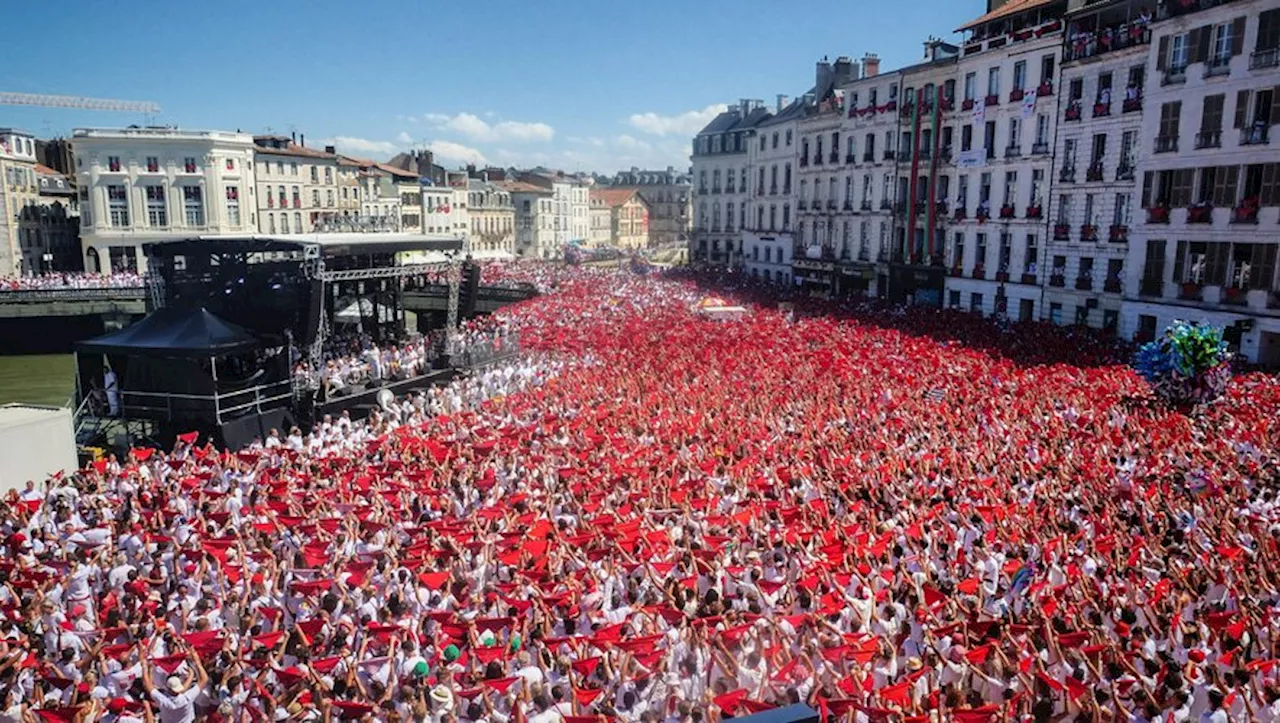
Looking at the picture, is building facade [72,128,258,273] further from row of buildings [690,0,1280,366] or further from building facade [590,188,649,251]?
building facade [590,188,649,251]

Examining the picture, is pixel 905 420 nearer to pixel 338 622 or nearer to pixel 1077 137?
pixel 338 622

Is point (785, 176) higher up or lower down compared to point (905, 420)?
higher up

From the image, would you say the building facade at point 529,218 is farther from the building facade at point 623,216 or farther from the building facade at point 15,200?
the building facade at point 15,200

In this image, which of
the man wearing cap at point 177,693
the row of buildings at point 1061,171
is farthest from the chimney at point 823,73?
the man wearing cap at point 177,693

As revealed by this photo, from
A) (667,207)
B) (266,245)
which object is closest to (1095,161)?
(266,245)

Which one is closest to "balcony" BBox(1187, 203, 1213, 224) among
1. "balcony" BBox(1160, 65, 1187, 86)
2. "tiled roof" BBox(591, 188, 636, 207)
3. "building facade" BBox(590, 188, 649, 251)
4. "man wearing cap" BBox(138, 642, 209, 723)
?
"balcony" BBox(1160, 65, 1187, 86)

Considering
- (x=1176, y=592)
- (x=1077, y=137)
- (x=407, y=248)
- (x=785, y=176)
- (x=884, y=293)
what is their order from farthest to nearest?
(x=785, y=176)
(x=884, y=293)
(x=1077, y=137)
(x=407, y=248)
(x=1176, y=592)

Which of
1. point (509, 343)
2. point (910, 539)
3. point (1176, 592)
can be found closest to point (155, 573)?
point (910, 539)
